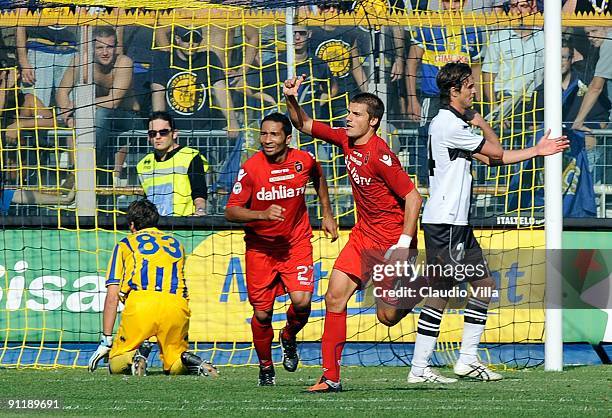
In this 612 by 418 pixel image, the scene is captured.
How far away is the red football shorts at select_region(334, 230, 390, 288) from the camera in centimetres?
834

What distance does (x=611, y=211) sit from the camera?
13.1 m

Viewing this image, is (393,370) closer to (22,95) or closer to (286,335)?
(286,335)

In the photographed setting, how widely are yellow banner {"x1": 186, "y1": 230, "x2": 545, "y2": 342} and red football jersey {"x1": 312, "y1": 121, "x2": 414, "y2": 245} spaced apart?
327 centimetres

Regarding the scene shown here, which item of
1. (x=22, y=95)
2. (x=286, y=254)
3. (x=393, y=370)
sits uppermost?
(x=22, y=95)

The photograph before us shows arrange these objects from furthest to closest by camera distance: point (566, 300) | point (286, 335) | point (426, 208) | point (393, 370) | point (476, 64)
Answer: point (476, 64) → point (566, 300) → point (393, 370) → point (286, 335) → point (426, 208)

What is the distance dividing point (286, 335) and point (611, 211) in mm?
4901

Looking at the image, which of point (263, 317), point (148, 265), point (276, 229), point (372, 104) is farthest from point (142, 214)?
point (372, 104)

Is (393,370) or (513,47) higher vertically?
(513,47)

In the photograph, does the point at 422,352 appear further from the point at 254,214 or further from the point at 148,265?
the point at 148,265

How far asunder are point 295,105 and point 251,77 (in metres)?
4.87

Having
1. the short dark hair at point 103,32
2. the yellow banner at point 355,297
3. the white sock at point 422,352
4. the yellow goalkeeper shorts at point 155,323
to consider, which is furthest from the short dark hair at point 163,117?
the white sock at point 422,352

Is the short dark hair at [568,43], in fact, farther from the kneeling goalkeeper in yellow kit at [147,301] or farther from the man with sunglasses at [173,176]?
the kneeling goalkeeper in yellow kit at [147,301]

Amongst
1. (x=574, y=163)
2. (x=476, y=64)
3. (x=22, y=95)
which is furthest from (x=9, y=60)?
(x=574, y=163)

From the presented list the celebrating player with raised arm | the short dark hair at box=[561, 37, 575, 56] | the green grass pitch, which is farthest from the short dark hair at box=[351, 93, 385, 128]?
the short dark hair at box=[561, 37, 575, 56]
